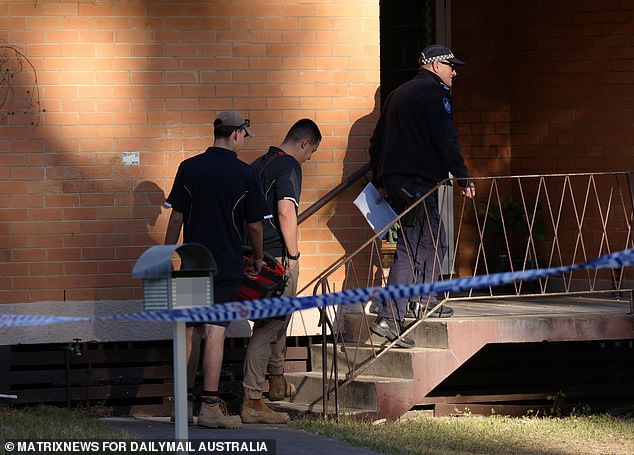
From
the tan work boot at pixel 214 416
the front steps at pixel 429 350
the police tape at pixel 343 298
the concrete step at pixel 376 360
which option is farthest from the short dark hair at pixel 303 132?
the police tape at pixel 343 298

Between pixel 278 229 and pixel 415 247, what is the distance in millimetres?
963

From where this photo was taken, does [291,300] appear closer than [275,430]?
Yes

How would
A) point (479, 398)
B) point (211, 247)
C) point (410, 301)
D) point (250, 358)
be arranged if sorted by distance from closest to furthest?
point (211, 247) < point (250, 358) < point (410, 301) < point (479, 398)

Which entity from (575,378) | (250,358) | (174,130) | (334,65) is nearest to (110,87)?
(174,130)

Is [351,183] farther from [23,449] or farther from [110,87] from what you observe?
[23,449]

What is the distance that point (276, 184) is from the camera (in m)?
7.86

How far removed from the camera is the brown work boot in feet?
28.0

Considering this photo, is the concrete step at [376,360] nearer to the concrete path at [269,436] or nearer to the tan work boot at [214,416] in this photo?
the concrete path at [269,436]

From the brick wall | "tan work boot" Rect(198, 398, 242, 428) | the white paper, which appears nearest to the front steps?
the white paper

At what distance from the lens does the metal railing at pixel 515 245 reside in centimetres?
825

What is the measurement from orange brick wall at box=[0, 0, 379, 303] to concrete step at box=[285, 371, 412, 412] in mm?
802

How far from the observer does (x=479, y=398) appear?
944 centimetres

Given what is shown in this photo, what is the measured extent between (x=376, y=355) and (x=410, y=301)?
59 centimetres

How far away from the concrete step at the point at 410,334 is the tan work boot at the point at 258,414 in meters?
0.79
